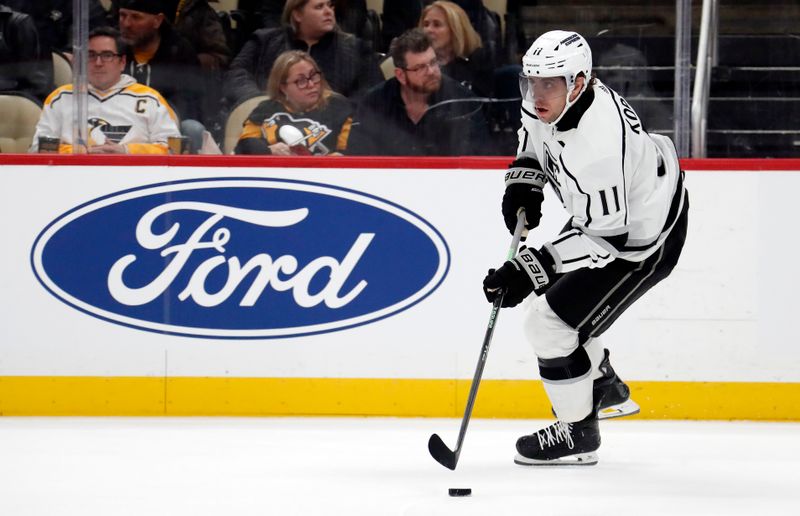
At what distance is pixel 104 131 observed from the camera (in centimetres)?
458

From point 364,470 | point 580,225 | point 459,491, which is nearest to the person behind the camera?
point 459,491

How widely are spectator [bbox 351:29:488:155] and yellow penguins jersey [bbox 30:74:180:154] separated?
2.38 ft

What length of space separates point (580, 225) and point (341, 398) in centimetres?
144

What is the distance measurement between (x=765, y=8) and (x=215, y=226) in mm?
2216

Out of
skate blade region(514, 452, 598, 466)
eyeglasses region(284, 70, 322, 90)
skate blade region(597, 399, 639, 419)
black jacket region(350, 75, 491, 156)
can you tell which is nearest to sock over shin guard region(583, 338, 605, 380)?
skate blade region(597, 399, 639, 419)

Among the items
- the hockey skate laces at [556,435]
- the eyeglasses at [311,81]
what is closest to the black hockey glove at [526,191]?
the hockey skate laces at [556,435]

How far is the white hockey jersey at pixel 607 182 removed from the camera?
3.35 metres

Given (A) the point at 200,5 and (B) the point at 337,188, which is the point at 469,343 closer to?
(B) the point at 337,188

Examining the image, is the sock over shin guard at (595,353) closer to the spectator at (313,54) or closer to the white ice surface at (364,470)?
the white ice surface at (364,470)

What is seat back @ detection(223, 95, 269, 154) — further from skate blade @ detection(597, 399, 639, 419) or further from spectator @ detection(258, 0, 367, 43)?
skate blade @ detection(597, 399, 639, 419)

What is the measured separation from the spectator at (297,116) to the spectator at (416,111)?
0.26 feet

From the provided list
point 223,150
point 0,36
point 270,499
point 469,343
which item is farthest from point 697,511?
point 0,36

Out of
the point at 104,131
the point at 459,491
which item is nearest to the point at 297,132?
the point at 104,131

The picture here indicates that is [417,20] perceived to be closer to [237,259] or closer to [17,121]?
[237,259]
